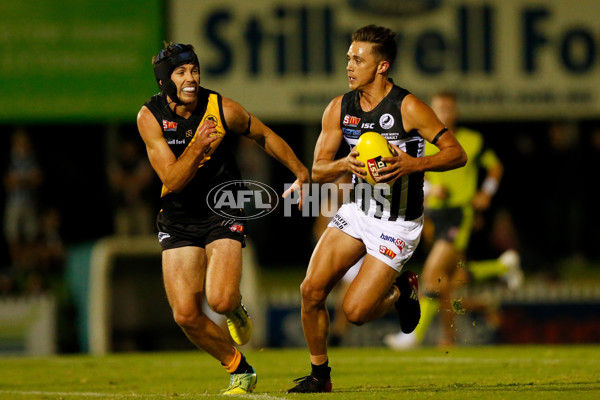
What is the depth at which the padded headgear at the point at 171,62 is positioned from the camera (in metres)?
8.55

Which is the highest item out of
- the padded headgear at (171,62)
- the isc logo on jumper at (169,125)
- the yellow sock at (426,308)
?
the padded headgear at (171,62)

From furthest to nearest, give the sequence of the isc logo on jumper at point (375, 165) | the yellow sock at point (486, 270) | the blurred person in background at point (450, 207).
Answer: the yellow sock at point (486, 270) → the blurred person in background at point (450, 207) → the isc logo on jumper at point (375, 165)

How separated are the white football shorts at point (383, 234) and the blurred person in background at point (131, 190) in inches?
376

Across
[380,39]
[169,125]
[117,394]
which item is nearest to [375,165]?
[380,39]

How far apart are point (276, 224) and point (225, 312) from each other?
11134mm

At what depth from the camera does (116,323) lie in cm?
1725

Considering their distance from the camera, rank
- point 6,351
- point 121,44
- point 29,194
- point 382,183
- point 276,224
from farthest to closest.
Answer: point 276,224 < point 29,194 < point 121,44 < point 6,351 < point 382,183

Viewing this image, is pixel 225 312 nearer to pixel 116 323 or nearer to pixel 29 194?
pixel 116 323

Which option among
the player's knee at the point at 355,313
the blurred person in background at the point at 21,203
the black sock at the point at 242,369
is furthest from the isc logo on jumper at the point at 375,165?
the blurred person in background at the point at 21,203

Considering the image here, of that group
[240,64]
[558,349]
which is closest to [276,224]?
[240,64]

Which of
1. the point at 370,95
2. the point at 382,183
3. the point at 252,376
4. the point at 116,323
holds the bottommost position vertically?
the point at 116,323

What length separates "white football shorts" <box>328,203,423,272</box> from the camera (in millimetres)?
8516

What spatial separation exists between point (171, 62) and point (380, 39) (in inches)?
59.7

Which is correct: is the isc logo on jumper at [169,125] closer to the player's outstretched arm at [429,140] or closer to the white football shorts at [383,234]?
the white football shorts at [383,234]
